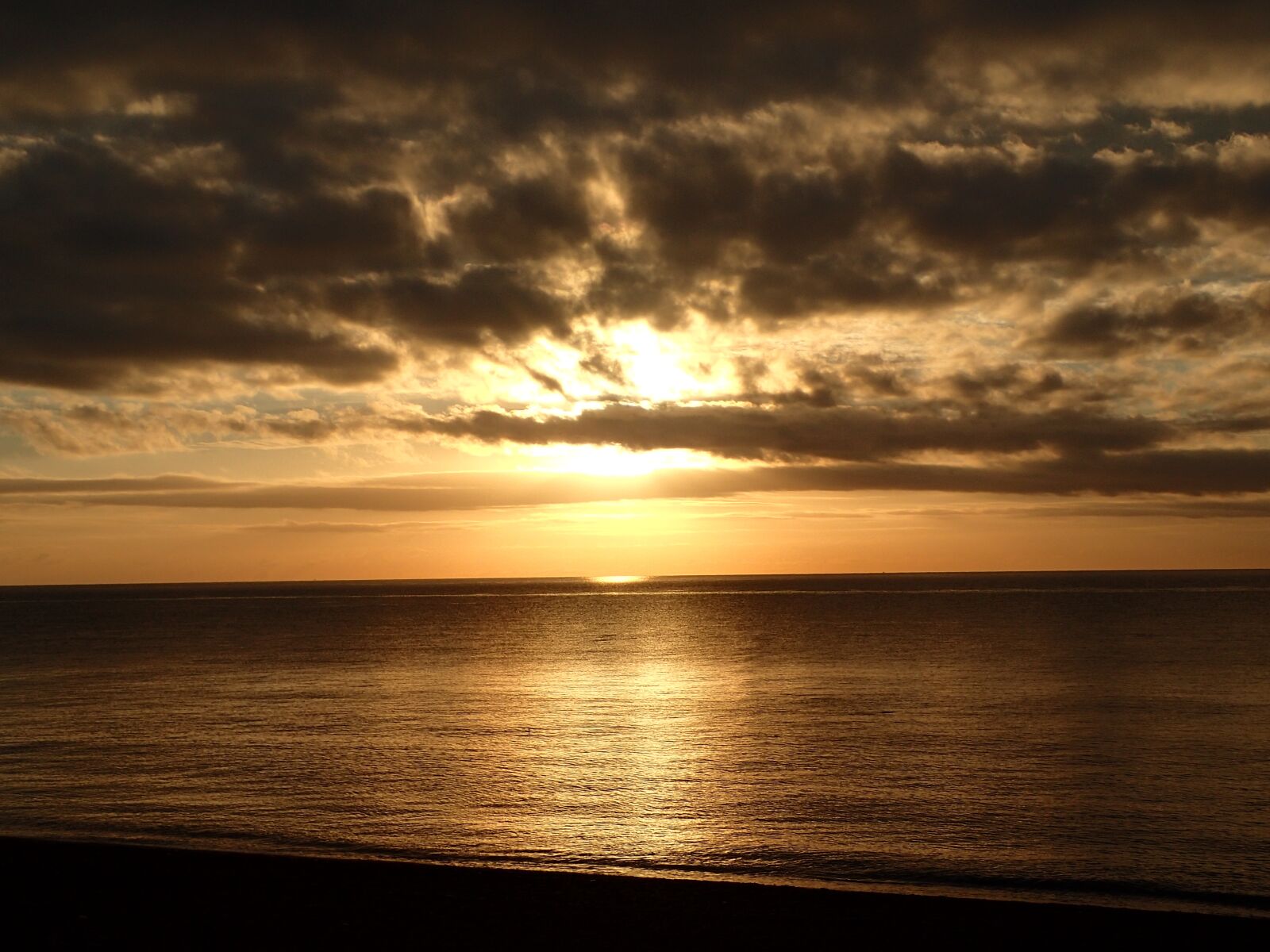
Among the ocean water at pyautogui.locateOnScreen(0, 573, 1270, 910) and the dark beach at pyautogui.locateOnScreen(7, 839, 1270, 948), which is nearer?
the dark beach at pyautogui.locateOnScreen(7, 839, 1270, 948)

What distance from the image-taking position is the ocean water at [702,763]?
2306 cm

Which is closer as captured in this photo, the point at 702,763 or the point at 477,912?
the point at 477,912

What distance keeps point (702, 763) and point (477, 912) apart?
57.6 ft

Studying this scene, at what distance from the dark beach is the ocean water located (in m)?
2.74

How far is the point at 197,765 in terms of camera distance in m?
33.8

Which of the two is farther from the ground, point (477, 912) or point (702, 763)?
point (702, 763)

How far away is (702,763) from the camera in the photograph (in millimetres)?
34281

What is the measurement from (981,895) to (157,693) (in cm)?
4814

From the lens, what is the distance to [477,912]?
17562 millimetres

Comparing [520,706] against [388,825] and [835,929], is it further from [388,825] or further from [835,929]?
[835,929]

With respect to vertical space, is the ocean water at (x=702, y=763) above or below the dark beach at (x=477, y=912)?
above

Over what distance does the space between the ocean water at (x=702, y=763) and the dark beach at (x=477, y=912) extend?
274cm

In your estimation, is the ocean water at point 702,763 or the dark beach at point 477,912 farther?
the ocean water at point 702,763

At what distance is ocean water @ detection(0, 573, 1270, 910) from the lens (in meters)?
23.1
